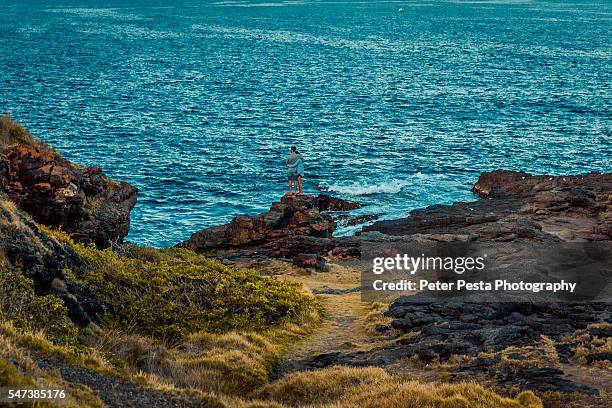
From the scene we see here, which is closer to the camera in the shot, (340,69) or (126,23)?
(340,69)

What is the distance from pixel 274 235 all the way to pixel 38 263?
57.4ft

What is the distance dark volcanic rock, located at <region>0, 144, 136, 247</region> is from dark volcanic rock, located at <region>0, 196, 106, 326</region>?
16.7ft

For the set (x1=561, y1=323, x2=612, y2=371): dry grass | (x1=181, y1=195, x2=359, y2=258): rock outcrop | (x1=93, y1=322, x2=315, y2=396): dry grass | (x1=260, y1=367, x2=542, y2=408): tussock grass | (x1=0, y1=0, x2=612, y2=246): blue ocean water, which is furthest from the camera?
(x1=0, y1=0, x2=612, y2=246): blue ocean water

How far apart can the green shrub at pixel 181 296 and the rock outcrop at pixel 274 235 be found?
866cm

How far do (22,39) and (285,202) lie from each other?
115 m

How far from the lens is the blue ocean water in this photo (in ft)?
156

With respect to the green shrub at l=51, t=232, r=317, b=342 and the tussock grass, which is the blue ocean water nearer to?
the green shrub at l=51, t=232, r=317, b=342

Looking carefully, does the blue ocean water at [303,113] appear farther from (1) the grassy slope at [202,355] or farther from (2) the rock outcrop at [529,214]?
(1) the grassy slope at [202,355]

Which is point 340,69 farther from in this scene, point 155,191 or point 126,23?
point 126,23

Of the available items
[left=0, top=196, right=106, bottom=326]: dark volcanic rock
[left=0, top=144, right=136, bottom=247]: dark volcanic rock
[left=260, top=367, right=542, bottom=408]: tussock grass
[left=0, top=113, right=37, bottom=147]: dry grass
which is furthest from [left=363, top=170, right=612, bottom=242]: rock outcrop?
[left=0, top=196, right=106, bottom=326]: dark volcanic rock

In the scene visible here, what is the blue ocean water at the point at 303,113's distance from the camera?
47500 millimetres

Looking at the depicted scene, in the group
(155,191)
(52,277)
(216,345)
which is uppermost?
(52,277)

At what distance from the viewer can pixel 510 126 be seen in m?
65.6

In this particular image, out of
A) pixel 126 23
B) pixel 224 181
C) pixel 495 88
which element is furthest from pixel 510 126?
pixel 126 23
